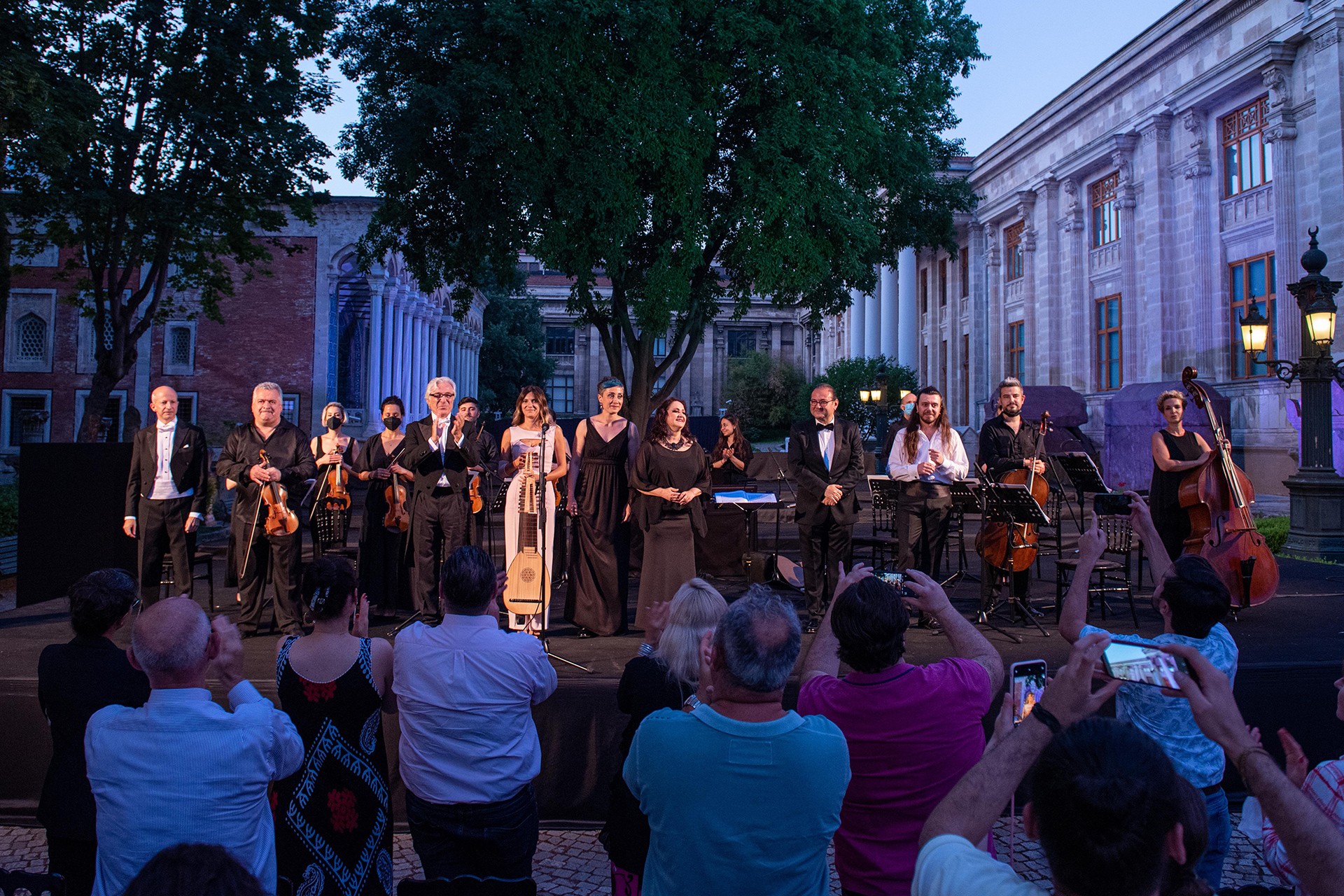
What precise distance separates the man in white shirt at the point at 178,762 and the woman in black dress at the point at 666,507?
5.58 metres

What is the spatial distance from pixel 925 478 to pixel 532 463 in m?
3.58

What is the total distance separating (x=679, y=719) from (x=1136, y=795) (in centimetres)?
119

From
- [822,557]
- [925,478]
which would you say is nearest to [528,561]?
[822,557]

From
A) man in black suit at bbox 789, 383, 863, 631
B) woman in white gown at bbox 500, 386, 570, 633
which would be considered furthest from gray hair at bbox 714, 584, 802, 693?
man in black suit at bbox 789, 383, 863, 631

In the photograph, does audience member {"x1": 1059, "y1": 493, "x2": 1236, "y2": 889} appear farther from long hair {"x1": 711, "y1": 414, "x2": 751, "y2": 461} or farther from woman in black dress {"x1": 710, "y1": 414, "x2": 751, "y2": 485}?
long hair {"x1": 711, "y1": 414, "x2": 751, "y2": 461}

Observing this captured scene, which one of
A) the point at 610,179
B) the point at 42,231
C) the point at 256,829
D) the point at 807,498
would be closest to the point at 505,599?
the point at 807,498

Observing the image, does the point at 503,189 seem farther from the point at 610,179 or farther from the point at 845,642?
the point at 845,642

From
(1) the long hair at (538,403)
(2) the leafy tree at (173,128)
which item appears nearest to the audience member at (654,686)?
(1) the long hair at (538,403)

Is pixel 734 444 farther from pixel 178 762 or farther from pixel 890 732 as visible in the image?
pixel 178 762

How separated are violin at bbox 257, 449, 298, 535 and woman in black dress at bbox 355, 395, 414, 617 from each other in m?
0.89

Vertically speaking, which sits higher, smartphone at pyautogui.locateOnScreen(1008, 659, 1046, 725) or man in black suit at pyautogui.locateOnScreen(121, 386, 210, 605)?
man in black suit at pyautogui.locateOnScreen(121, 386, 210, 605)

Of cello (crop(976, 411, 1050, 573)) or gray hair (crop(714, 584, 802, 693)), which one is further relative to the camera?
cello (crop(976, 411, 1050, 573))

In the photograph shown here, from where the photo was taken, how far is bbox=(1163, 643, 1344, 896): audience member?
5.94ft

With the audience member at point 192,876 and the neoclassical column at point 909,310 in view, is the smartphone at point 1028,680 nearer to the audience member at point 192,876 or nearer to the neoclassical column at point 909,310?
the audience member at point 192,876
